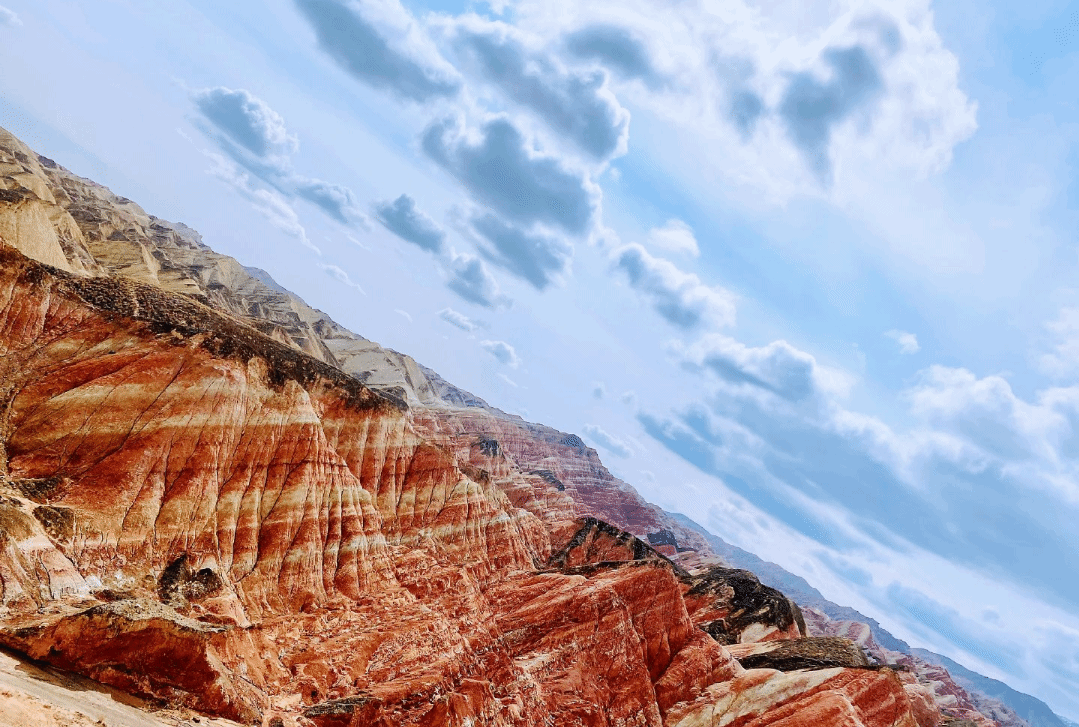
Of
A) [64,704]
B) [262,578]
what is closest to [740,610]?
[262,578]

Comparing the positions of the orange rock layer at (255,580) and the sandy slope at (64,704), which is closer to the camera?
the sandy slope at (64,704)

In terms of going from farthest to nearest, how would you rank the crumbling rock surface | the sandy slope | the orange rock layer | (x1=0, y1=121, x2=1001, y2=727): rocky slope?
the crumbling rock surface
(x1=0, y1=121, x2=1001, y2=727): rocky slope
the orange rock layer
the sandy slope

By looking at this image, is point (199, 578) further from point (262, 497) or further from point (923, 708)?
point (923, 708)

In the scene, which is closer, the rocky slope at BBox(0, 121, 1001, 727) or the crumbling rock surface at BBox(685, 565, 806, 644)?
the rocky slope at BBox(0, 121, 1001, 727)

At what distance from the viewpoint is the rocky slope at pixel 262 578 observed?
95.3 ft

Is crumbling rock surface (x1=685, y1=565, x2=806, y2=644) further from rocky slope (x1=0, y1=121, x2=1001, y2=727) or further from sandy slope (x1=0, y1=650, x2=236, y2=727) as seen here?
sandy slope (x1=0, y1=650, x2=236, y2=727)

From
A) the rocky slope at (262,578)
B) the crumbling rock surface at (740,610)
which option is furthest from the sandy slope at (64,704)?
the crumbling rock surface at (740,610)

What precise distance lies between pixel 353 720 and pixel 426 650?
833 cm

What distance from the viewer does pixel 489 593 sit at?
2112 inches

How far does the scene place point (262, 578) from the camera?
43469mm

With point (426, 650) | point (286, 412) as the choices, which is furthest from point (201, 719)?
point (286, 412)

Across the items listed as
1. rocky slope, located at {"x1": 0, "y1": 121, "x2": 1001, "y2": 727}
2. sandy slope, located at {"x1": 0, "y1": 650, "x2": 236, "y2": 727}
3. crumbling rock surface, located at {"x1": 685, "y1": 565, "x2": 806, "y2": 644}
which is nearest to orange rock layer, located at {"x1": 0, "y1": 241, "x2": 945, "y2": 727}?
rocky slope, located at {"x1": 0, "y1": 121, "x2": 1001, "y2": 727}

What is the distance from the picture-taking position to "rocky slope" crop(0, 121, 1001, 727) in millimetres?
29047

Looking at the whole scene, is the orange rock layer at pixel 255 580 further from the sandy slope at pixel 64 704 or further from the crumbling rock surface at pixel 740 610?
the crumbling rock surface at pixel 740 610
